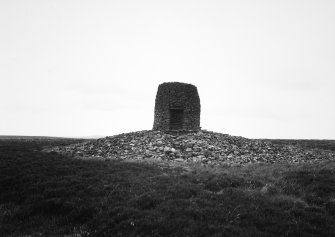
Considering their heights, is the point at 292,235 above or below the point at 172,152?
below

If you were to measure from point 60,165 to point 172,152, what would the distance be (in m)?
9.53

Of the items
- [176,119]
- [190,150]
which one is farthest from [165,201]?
[176,119]

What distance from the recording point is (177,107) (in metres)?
32.1

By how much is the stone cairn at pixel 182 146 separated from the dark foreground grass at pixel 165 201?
18.5 ft

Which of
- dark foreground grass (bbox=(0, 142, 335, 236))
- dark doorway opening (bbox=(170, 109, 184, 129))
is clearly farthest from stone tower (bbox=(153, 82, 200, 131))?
dark foreground grass (bbox=(0, 142, 335, 236))

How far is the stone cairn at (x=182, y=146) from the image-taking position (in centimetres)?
2353

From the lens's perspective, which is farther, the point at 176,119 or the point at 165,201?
the point at 176,119

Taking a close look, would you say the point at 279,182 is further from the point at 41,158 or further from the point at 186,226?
the point at 41,158

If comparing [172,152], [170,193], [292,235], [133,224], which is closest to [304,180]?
[292,235]

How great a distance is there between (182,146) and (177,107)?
24.0ft

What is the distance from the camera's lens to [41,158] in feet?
69.9

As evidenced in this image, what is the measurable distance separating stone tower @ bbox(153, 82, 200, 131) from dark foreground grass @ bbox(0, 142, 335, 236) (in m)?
14.9

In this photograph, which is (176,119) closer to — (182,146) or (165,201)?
(182,146)

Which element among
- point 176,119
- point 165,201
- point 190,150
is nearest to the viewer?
point 165,201
